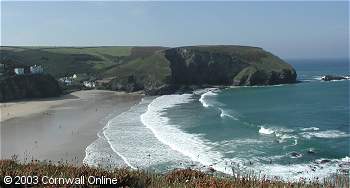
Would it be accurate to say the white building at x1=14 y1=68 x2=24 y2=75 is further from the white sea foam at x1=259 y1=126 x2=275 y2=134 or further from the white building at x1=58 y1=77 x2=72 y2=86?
the white sea foam at x1=259 y1=126 x2=275 y2=134

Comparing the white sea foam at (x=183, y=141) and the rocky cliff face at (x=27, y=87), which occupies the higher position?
the white sea foam at (x=183, y=141)

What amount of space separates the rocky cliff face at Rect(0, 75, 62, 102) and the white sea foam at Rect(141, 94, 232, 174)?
2765cm

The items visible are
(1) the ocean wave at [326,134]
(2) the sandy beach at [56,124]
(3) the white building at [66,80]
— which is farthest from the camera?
(3) the white building at [66,80]

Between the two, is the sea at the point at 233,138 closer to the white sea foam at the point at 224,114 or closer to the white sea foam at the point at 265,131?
the white sea foam at the point at 224,114

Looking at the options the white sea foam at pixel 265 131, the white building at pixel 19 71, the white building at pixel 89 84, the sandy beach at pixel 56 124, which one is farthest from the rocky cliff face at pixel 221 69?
the white sea foam at pixel 265 131

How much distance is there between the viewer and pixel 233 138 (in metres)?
35.6

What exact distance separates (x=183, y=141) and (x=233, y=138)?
382cm

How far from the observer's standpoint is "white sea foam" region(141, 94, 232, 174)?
27953mm

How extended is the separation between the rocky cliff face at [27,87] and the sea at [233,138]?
20083 mm

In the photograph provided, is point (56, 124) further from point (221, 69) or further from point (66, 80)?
point (221, 69)

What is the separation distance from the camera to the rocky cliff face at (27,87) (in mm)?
70250

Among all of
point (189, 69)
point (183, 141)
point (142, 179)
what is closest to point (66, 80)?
point (189, 69)

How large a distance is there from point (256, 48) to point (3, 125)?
259 feet

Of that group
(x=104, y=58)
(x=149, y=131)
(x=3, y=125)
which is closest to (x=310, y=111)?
(x=149, y=131)
